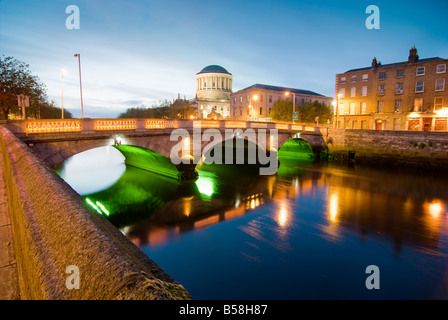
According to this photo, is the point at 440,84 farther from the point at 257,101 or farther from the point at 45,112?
the point at 45,112

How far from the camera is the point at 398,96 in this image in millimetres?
41281

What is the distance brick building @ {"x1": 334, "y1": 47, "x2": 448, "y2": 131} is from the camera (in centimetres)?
3809

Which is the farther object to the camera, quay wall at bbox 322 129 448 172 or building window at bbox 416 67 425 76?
building window at bbox 416 67 425 76

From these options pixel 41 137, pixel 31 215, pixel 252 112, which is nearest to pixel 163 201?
pixel 41 137

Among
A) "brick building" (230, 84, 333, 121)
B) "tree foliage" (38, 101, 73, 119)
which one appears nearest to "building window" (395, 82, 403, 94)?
"brick building" (230, 84, 333, 121)

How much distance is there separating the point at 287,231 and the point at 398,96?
38482 mm

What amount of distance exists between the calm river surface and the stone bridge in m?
3.26

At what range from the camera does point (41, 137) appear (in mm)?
15445

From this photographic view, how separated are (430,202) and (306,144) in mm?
20457

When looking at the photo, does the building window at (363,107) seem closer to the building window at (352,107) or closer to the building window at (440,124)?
the building window at (352,107)

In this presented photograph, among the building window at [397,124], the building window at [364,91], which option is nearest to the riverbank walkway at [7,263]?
the building window at [397,124]

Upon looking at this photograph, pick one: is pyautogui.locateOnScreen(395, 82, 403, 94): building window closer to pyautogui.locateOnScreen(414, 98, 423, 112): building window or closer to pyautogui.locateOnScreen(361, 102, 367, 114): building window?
pyautogui.locateOnScreen(414, 98, 423, 112): building window

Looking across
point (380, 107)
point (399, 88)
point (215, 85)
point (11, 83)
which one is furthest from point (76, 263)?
point (215, 85)
